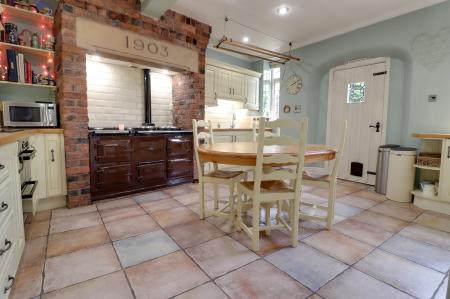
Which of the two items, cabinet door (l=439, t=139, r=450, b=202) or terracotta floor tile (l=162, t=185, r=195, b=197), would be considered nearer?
cabinet door (l=439, t=139, r=450, b=202)

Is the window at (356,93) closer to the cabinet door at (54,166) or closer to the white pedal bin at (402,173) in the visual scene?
the white pedal bin at (402,173)

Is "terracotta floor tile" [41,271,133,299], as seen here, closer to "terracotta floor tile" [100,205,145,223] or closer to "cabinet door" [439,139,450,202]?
"terracotta floor tile" [100,205,145,223]

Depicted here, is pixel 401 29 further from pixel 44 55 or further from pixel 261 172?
pixel 44 55

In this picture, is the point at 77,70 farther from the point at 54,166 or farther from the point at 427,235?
the point at 427,235

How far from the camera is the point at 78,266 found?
1592 millimetres

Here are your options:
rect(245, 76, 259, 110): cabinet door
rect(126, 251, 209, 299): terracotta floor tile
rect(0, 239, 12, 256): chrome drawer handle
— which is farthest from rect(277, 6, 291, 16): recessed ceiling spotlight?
rect(0, 239, 12, 256): chrome drawer handle

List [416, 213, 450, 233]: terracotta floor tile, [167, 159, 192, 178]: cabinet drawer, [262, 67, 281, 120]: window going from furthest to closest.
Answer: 1. [262, 67, 281, 120]: window
2. [167, 159, 192, 178]: cabinet drawer
3. [416, 213, 450, 233]: terracotta floor tile

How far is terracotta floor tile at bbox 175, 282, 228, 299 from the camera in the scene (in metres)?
1.32

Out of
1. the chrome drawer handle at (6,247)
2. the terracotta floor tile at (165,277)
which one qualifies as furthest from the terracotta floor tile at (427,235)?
the chrome drawer handle at (6,247)

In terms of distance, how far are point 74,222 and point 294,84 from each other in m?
4.47

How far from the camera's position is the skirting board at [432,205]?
2.66 meters

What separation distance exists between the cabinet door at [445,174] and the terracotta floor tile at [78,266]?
11.4ft

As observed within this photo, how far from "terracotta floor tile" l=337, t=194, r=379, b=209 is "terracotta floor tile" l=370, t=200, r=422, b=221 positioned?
0.08 meters

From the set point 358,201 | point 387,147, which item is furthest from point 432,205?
point 387,147
